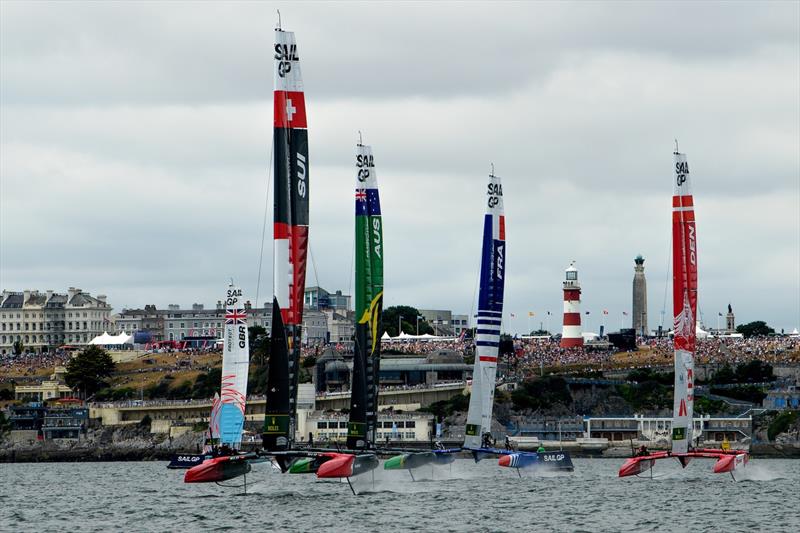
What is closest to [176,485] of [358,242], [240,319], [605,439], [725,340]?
[240,319]

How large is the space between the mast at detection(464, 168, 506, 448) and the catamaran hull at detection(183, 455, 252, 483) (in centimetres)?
1568

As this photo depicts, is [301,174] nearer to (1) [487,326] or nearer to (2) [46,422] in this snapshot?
(1) [487,326]

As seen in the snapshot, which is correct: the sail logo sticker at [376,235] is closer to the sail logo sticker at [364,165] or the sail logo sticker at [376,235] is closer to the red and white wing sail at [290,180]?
the sail logo sticker at [364,165]

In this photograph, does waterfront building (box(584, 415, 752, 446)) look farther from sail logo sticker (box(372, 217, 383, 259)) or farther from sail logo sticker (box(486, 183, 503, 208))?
sail logo sticker (box(372, 217, 383, 259))

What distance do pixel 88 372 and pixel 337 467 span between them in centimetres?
10807

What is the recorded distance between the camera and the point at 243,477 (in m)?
64.9

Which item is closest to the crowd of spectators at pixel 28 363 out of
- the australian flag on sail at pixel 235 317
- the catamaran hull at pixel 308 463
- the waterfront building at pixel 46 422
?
the waterfront building at pixel 46 422

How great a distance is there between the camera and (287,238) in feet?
186

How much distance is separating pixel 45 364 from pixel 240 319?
104 metres

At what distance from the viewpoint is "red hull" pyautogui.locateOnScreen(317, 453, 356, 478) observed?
56.0 m

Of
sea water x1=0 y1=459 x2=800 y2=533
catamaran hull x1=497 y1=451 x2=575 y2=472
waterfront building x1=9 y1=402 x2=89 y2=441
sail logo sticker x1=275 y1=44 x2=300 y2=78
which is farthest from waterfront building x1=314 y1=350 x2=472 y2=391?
sail logo sticker x1=275 y1=44 x2=300 y2=78

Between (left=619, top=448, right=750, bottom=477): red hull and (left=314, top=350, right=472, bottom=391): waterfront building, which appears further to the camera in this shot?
(left=314, top=350, right=472, bottom=391): waterfront building

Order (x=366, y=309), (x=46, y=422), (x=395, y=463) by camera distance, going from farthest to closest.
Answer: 1. (x=46, y=422)
2. (x=366, y=309)
3. (x=395, y=463)

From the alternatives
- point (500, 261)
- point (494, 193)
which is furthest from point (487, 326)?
point (494, 193)
